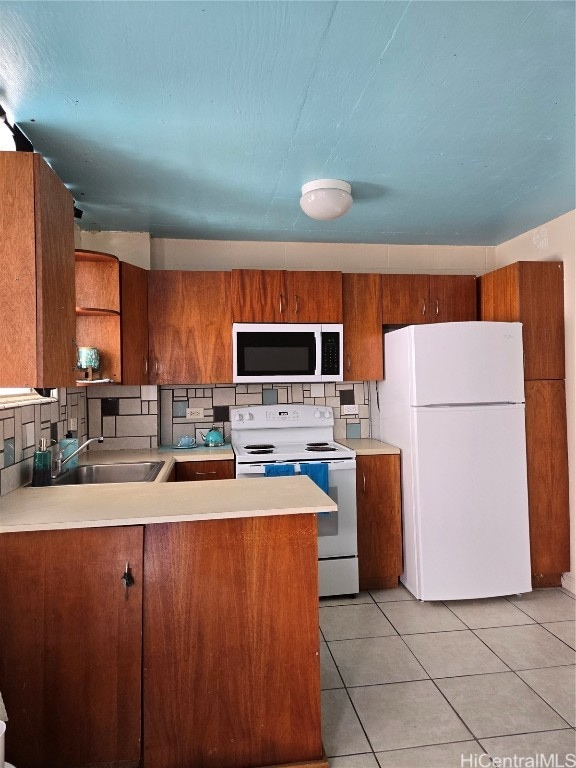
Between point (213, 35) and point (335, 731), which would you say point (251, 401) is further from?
point (213, 35)

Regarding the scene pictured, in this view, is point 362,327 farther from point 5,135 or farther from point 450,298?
point 5,135

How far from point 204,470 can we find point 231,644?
1.47 m

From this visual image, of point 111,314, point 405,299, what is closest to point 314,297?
point 405,299

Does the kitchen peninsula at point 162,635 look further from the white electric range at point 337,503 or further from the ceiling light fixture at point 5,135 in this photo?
the ceiling light fixture at point 5,135

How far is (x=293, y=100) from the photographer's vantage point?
176 cm

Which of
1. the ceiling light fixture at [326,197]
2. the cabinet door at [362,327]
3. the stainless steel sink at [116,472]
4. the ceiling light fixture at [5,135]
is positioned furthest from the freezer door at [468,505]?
the ceiling light fixture at [5,135]

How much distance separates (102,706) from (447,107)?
2.40m

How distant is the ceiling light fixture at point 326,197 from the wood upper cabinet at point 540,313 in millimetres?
1223

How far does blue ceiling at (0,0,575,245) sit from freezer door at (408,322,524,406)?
0.74 metres

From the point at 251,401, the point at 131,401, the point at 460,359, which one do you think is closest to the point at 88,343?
the point at 131,401

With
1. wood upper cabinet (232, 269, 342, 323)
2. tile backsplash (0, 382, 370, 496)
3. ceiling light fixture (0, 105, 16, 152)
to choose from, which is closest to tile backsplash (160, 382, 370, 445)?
tile backsplash (0, 382, 370, 496)

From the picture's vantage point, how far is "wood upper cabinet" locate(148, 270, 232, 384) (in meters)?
3.19

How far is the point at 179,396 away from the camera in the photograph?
349cm

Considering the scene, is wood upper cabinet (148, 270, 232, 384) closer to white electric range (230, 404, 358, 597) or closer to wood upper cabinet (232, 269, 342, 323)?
wood upper cabinet (232, 269, 342, 323)
